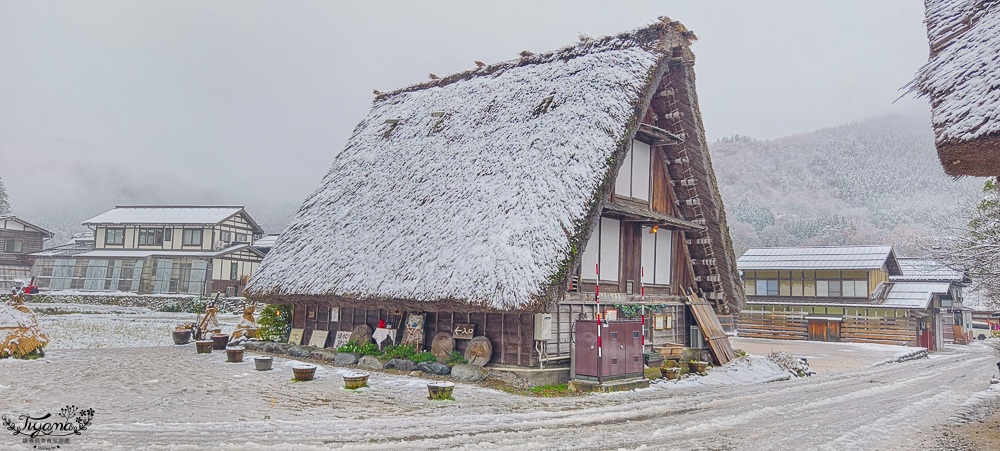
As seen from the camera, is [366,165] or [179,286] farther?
[179,286]

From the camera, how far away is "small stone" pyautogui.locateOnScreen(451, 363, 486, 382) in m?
13.9

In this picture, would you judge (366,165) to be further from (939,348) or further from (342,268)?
(939,348)

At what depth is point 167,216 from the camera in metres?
48.5

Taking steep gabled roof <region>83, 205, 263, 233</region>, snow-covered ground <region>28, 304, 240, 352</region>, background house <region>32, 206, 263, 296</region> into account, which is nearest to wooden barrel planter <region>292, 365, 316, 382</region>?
snow-covered ground <region>28, 304, 240, 352</region>

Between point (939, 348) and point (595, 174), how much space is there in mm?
34310

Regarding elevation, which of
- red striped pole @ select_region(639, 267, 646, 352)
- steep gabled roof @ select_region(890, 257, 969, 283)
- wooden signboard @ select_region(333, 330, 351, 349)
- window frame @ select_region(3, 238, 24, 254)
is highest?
steep gabled roof @ select_region(890, 257, 969, 283)

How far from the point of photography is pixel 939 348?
3800cm

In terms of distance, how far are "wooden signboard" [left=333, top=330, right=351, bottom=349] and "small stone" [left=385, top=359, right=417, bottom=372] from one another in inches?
96.3

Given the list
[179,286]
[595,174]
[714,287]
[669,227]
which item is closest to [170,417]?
[595,174]

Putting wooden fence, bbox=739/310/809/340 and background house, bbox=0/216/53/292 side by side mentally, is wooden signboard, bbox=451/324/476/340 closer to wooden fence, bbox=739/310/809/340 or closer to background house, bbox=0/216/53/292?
wooden fence, bbox=739/310/809/340

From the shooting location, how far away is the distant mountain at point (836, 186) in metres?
92.9

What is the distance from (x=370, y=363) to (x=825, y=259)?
3330cm

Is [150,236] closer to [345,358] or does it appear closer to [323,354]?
[323,354]

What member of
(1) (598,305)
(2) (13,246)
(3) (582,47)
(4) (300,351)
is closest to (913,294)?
(3) (582,47)
